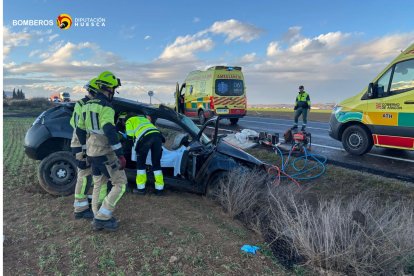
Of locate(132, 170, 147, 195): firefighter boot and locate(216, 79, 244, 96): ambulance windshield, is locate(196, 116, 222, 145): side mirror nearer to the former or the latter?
locate(132, 170, 147, 195): firefighter boot

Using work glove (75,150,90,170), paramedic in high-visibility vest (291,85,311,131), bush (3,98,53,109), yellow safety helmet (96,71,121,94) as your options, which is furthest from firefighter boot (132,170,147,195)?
bush (3,98,53,109)

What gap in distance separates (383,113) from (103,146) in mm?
6372

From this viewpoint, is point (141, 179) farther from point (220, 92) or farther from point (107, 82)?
point (220, 92)

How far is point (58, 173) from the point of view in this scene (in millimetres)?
5074

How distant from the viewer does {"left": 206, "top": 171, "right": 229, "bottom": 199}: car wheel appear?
4918 mm

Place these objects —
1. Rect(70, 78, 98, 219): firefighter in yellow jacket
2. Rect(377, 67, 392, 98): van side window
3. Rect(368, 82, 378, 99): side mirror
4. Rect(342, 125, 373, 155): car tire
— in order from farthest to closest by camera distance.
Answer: Rect(342, 125, 373, 155): car tire, Rect(368, 82, 378, 99): side mirror, Rect(377, 67, 392, 98): van side window, Rect(70, 78, 98, 219): firefighter in yellow jacket

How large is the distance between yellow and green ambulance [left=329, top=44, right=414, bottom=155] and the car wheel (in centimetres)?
469

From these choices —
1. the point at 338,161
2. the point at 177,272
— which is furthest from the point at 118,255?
the point at 338,161

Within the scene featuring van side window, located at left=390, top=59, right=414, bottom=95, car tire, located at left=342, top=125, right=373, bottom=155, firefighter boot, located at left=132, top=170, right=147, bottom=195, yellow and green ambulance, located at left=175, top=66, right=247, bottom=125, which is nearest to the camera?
firefighter boot, located at left=132, top=170, right=147, bottom=195

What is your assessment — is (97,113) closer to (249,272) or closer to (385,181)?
(249,272)

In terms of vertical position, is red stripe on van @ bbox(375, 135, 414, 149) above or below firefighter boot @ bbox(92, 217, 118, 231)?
above

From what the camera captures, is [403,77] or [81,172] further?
[403,77]

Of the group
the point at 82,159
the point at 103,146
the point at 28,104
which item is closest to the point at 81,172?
the point at 82,159

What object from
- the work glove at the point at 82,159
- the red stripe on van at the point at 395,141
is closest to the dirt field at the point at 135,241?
the work glove at the point at 82,159
